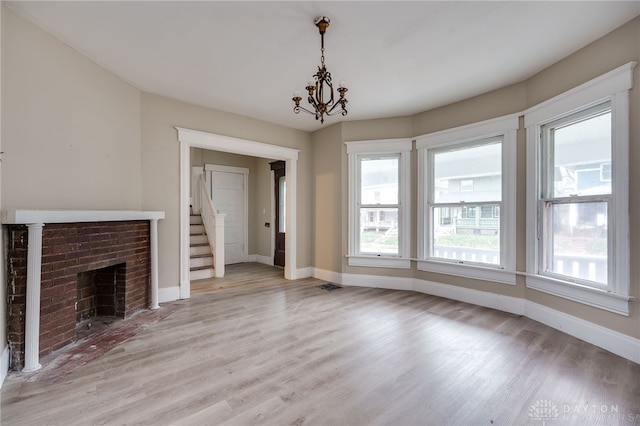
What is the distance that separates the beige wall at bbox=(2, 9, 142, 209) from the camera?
7.21ft

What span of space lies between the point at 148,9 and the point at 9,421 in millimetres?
2855

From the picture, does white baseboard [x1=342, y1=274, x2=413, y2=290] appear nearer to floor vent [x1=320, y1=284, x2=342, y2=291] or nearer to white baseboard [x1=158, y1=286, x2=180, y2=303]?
floor vent [x1=320, y1=284, x2=342, y2=291]

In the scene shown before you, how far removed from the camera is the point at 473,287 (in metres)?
3.76

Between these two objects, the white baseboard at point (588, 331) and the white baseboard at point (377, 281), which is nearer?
the white baseboard at point (588, 331)

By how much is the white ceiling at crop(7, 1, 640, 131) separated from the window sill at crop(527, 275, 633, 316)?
89.2 inches

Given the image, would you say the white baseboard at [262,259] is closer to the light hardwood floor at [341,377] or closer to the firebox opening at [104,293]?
the light hardwood floor at [341,377]

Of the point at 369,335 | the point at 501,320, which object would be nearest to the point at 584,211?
the point at 501,320

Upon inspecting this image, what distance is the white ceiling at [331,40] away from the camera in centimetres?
216

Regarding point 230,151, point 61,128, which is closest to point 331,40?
point 230,151

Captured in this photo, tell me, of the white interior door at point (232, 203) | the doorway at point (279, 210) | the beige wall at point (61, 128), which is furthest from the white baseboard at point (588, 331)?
the white interior door at point (232, 203)

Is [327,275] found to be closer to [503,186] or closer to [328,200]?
[328,200]

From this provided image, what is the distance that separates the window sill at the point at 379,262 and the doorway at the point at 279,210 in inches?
85.8

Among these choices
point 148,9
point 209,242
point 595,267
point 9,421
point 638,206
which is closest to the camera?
point 9,421

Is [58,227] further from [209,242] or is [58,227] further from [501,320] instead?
[501,320]
